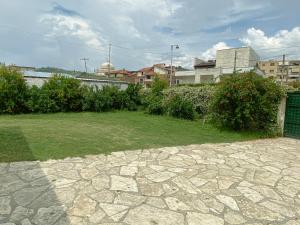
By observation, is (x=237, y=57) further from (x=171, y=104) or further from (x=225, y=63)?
(x=171, y=104)

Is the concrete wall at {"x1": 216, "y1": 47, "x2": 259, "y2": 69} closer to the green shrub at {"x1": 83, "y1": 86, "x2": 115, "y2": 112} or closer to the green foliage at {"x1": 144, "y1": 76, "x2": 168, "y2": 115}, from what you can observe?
the green foliage at {"x1": 144, "y1": 76, "x2": 168, "y2": 115}

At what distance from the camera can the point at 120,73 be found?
73188 mm

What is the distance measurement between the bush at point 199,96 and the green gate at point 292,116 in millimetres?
3555

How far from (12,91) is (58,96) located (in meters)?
2.15

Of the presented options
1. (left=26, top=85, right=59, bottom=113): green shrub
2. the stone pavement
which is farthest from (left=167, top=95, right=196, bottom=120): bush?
the stone pavement

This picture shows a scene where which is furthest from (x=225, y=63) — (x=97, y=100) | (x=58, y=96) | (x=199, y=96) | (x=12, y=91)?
(x=12, y=91)

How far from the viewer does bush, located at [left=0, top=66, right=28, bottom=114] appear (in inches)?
471

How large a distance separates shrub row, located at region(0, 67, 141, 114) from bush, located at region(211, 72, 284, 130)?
7120 millimetres

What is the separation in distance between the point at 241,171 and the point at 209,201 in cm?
164

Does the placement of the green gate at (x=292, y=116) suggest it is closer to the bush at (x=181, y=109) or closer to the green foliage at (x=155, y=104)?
the bush at (x=181, y=109)

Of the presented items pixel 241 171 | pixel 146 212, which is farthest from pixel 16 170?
pixel 241 171

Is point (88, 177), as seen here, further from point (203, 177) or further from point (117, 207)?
point (203, 177)

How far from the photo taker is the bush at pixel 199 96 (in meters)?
12.0

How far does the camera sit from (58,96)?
13.2 m
